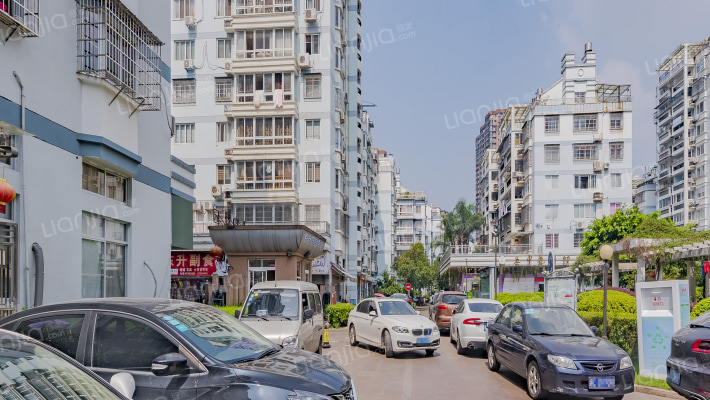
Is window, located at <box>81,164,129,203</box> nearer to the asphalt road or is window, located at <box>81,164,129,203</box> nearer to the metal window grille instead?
the metal window grille

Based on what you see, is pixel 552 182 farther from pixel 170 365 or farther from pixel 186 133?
pixel 170 365

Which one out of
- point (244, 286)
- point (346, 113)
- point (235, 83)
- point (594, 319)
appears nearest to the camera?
point (594, 319)

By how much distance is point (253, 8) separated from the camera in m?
36.8

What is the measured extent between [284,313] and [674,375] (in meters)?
7.20

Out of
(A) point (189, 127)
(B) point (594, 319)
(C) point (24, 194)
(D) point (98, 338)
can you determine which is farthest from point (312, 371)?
(A) point (189, 127)

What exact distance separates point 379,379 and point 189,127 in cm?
3109

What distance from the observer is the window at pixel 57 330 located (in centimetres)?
554

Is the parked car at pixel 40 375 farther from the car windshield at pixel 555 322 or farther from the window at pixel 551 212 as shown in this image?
the window at pixel 551 212

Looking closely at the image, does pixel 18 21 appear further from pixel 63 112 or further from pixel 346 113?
pixel 346 113

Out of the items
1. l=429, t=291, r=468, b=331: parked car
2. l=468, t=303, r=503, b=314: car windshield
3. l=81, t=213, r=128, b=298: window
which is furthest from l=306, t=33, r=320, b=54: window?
l=81, t=213, r=128, b=298: window

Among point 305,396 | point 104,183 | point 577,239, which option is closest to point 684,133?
point 577,239

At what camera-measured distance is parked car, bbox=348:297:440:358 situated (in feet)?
47.9

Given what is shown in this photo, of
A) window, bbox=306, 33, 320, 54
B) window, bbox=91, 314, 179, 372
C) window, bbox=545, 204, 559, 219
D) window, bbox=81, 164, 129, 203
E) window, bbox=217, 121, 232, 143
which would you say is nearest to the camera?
window, bbox=91, 314, 179, 372

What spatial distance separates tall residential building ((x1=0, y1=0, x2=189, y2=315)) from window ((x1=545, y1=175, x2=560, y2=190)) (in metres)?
48.3
